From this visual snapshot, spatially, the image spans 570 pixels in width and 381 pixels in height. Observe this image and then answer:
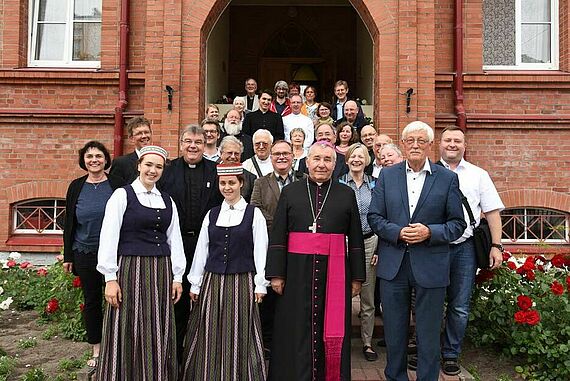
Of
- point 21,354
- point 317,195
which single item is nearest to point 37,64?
point 21,354

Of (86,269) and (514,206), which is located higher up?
(514,206)

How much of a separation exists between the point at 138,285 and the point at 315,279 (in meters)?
1.39

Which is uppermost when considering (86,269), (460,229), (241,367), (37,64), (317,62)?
(317,62)

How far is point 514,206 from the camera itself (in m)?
9.13

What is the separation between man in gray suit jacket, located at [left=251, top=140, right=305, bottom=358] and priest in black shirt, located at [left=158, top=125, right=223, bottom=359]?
1.23 ft

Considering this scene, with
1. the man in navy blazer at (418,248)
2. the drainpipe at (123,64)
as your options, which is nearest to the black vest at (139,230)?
the man in navy blazer at (418,248)

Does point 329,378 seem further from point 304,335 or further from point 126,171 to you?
point 126,171

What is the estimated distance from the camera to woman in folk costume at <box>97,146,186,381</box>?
420cm

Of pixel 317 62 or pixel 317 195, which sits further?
pixel 317 62

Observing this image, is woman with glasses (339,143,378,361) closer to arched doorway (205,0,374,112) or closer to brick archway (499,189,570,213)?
brick archway (499,189,570,213)

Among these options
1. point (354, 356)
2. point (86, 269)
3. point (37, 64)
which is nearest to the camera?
point (86, 269)

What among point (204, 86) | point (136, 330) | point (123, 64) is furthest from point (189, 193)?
point (123, 64)

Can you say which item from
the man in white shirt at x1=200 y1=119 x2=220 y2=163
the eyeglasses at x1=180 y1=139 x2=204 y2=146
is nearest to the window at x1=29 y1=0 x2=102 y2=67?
the man in white shirt at x1=200 y1=119 x2=220 y2=163

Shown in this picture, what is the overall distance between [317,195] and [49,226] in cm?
668
